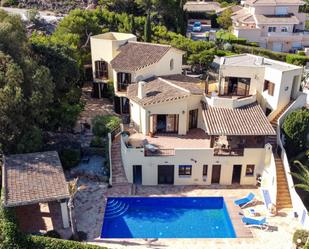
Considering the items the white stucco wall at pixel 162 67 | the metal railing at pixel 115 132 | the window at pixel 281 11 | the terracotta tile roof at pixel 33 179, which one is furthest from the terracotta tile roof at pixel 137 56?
the window at pixel 281 11

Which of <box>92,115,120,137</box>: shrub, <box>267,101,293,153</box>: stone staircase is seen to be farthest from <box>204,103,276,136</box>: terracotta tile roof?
<box>92,115,120,137</box>: shrub

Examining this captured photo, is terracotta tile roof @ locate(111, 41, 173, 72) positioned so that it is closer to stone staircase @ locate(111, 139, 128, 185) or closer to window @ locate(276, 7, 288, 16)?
stone staircase @ locate(111, 139, 128, 185)

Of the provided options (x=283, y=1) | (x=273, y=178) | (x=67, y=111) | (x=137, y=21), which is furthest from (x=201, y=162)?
(x=283, y=1)

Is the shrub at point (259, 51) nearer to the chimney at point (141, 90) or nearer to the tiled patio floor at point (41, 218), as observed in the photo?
the chimney at point (141, 90)

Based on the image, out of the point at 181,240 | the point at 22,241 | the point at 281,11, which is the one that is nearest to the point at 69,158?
the point at 22,241

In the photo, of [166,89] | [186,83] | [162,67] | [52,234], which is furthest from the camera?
[162,67]

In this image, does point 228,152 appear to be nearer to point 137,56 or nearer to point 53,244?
point 137,56

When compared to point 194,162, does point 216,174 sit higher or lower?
lower
